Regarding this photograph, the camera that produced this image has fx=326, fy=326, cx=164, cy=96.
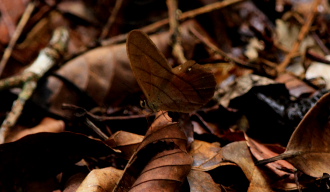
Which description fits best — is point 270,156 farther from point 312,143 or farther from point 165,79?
point 165,79

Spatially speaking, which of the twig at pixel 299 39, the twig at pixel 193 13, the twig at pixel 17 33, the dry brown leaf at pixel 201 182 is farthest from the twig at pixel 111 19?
the dry brown leaf at pixel 201 182

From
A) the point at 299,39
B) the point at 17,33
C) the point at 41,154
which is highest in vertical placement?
the point at 17,33

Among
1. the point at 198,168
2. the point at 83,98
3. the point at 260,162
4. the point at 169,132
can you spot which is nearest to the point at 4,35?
the point at 83,98

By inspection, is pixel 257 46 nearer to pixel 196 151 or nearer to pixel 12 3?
pixel 196 151

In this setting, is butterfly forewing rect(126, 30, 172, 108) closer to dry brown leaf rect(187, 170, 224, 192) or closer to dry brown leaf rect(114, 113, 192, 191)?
dry brown leaf rect(114, 113, 192, 191)

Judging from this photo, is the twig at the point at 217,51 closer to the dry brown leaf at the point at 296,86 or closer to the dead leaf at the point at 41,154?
the dry brown leaf at the point at 296,86

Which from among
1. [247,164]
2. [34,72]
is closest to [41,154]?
[34,72]
